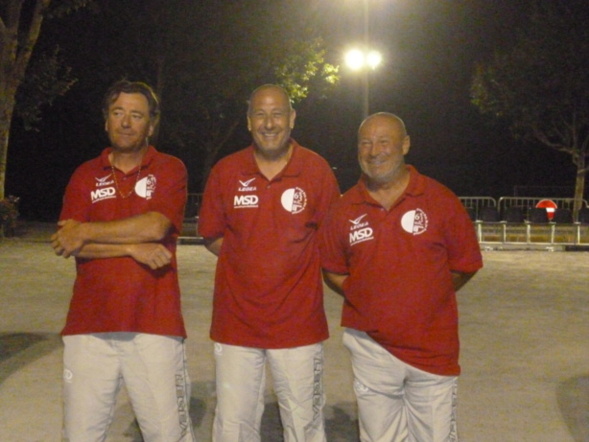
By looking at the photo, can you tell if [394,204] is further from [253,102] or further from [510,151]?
[510,151]

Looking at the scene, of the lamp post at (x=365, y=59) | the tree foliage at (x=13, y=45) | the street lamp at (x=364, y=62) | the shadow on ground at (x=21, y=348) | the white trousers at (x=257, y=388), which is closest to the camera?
the white trousers at (x=257, y=388)

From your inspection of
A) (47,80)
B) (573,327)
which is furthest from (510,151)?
(573,327)

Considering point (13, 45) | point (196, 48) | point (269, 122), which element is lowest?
point (269, 122)

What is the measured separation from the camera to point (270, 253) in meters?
4.14

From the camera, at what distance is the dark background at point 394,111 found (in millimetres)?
29484

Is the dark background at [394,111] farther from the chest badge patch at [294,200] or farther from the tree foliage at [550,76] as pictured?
the chest badge patch at [294,200]

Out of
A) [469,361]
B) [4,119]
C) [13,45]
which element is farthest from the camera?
[4,119]

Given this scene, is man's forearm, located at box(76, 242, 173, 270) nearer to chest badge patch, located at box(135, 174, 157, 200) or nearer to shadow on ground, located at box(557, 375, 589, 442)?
chest badge patch, located at box(135, 174, 157, 200)

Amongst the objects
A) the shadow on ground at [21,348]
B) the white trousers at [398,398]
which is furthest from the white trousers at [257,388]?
the shadow on ground at [21,348]

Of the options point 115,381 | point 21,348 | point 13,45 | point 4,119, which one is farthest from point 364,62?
point 115,381

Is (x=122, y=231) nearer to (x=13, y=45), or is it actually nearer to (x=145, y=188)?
(x=145, y=188)

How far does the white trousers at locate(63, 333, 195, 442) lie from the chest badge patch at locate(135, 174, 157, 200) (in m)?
0.64

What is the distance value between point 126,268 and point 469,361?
4.52 metres

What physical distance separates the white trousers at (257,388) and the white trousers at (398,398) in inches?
10.6
